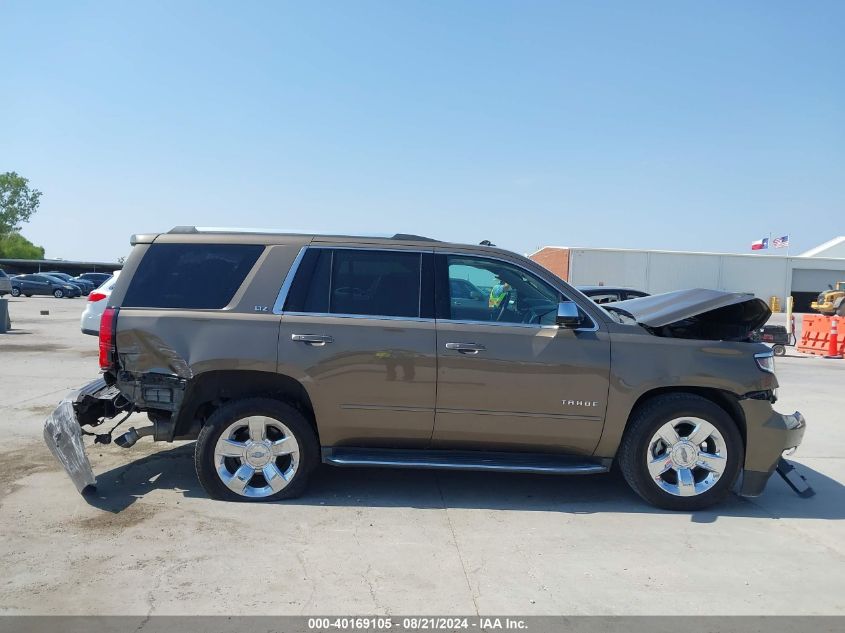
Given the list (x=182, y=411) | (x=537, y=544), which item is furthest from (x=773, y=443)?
(x=182, y=411)

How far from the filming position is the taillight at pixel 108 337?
15.3 ft

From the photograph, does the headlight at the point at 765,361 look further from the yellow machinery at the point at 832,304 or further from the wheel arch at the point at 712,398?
the yellow machinery at the point at 832,304

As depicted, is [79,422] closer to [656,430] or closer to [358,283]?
[358,283]

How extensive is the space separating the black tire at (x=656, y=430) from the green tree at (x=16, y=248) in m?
109

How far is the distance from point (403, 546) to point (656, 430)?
205 centimetres

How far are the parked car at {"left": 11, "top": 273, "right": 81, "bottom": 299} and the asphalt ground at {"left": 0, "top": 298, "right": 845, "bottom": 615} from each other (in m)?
41.9

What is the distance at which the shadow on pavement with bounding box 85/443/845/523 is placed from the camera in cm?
479

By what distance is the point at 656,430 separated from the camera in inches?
183

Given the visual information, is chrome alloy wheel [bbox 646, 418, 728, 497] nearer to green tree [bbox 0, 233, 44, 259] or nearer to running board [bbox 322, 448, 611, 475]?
running board [bbox 322, 448, 611, 475]

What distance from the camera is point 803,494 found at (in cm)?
515

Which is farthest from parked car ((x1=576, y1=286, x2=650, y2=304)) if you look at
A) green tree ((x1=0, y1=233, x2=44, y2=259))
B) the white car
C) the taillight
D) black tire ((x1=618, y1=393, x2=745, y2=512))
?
green tree ((x1=0, y1=233, x2=44, y2=259))

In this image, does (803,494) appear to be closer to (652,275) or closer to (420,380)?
(420,380)

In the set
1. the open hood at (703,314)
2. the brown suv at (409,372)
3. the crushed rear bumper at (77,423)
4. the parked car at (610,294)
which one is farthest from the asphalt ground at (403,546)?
the parked car at (610,294)

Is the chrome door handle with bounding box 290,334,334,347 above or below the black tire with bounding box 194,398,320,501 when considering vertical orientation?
above
